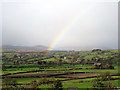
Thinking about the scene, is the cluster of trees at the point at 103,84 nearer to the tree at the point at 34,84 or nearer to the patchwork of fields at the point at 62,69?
the patchwork of fields at the point at 62,69

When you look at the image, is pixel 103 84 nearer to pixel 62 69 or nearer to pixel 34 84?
pixel 62 69

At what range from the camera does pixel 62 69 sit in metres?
5.43

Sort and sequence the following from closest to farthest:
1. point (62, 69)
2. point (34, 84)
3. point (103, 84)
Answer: point (103, 84) → point (34, 84) → point (62, 69)

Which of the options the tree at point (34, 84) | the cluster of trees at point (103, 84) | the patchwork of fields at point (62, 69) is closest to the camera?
the cluster of trees at point (103, 84)

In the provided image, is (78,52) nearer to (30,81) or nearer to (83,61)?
(83,61)

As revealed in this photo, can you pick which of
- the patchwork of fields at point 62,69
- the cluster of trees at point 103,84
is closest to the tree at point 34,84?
the patchwork of fields at point 62,69

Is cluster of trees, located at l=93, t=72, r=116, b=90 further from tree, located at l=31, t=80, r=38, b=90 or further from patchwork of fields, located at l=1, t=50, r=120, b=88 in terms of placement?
tree, located at l=31, t=80, r=38, b=90

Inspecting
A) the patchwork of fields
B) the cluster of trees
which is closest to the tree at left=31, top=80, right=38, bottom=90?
the patchwork of fields

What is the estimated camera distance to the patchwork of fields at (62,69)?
4.40 meters

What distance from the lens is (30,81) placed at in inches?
180

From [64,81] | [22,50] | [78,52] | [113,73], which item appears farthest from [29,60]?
[113,73]

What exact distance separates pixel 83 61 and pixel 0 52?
477 cm

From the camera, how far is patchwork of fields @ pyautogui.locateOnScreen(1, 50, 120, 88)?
440 centimetres

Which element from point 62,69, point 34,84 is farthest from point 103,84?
point 34,84
